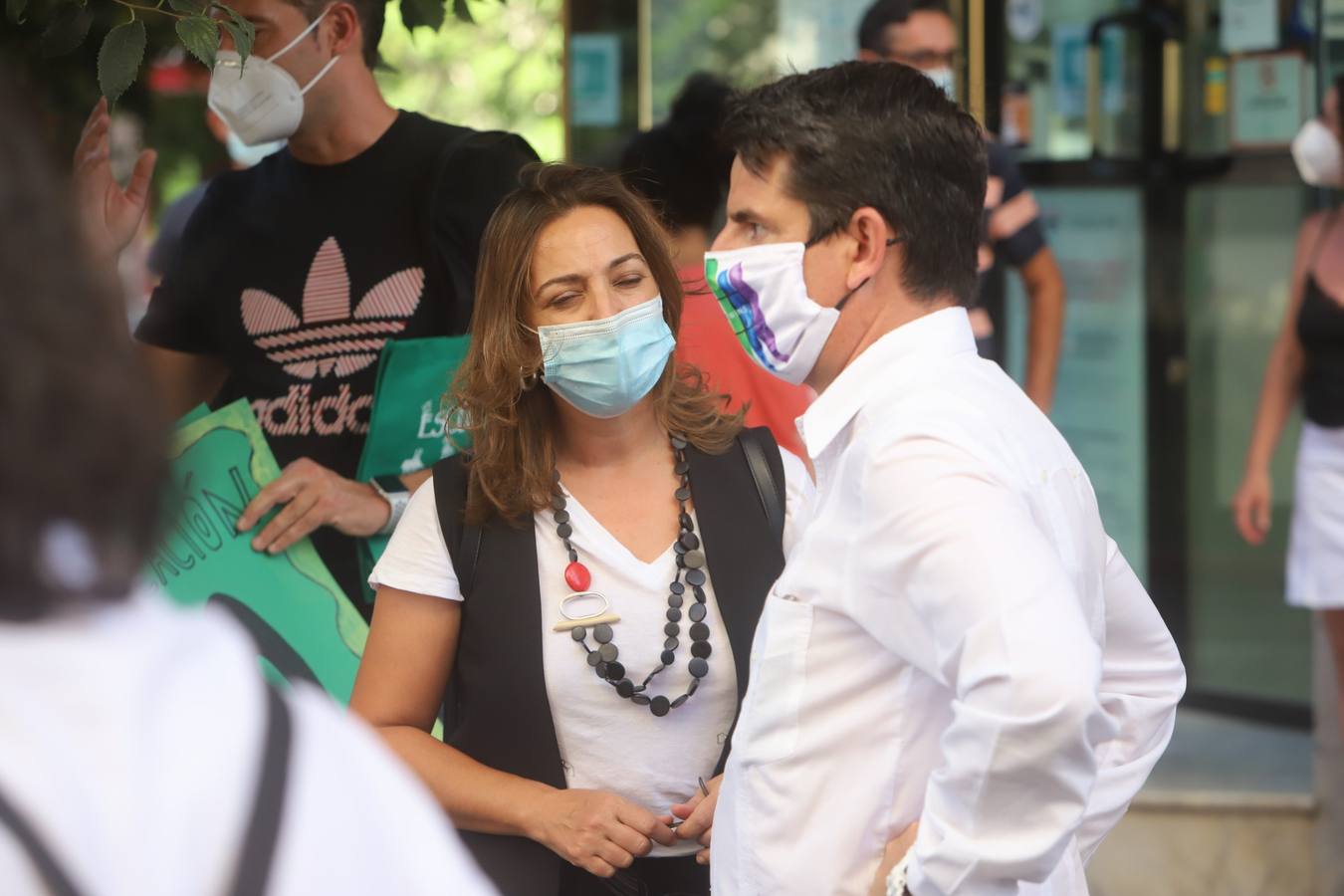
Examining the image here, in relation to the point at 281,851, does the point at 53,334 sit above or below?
above

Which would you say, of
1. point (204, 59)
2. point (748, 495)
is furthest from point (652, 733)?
point (204, 59)

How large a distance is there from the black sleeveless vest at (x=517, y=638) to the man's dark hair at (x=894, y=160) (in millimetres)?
577

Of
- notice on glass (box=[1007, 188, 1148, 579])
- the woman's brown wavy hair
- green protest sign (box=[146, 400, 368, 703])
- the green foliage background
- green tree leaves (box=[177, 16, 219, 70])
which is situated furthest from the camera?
the green foliage background

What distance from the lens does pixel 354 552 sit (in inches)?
114

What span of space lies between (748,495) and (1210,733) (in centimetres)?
397

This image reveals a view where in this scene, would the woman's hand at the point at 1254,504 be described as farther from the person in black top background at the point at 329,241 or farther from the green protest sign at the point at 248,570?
the green protest sign at the point at 248,570

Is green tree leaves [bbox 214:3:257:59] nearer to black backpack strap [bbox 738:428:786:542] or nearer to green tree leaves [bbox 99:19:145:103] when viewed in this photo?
green tree leaves [bbox 99:19:145:103]

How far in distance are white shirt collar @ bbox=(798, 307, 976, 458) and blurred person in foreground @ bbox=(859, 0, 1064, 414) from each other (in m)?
2.47

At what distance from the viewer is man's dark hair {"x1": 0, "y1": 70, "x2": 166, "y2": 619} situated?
0.89 meters

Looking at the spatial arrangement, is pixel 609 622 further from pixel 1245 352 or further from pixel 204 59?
pixel 1245 352

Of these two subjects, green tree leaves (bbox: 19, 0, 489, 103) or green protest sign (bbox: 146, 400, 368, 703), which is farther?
green protest sign (bbox: 146, 400, 368, 703)

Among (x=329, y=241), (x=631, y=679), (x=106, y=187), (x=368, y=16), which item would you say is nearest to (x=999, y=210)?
(x=368, y=16)

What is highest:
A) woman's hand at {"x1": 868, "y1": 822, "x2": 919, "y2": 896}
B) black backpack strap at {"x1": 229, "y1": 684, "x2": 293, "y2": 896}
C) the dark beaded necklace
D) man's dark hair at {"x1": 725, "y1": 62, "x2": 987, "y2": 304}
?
man's dark hair at {"x1": 725, "y1": 62, "x2": 987, "y2": 304}

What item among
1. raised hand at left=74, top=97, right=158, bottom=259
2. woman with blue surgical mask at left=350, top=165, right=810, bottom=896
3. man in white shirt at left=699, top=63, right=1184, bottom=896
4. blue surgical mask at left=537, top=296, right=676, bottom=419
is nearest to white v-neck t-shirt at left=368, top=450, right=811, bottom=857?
woman with blue surgical mask at left=350, top=165, right=810, bottom=896
